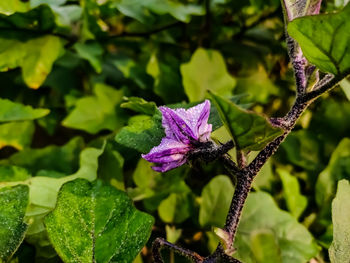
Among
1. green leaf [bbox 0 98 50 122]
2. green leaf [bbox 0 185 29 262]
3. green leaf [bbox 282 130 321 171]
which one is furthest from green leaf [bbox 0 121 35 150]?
green leaf [bbox 282 130 321 171]

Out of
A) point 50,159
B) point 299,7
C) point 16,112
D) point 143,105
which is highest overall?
point 299,7

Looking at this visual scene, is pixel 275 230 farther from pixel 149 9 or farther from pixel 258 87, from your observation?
pixel 149 9

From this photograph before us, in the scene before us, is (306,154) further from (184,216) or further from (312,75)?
(312,75)

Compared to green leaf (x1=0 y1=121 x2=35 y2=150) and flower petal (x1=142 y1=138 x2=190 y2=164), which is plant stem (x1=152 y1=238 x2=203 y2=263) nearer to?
flower petal (x1=142 y1=138 x2=190 y2=164)

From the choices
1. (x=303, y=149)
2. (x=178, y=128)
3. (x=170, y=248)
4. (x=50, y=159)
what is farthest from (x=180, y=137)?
(x=303, y=149)

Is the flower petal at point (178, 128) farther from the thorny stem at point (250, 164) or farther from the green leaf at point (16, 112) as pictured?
the green leaf at point (16, 112)

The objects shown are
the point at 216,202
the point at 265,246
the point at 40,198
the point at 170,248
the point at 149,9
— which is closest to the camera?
the point at 265,246
